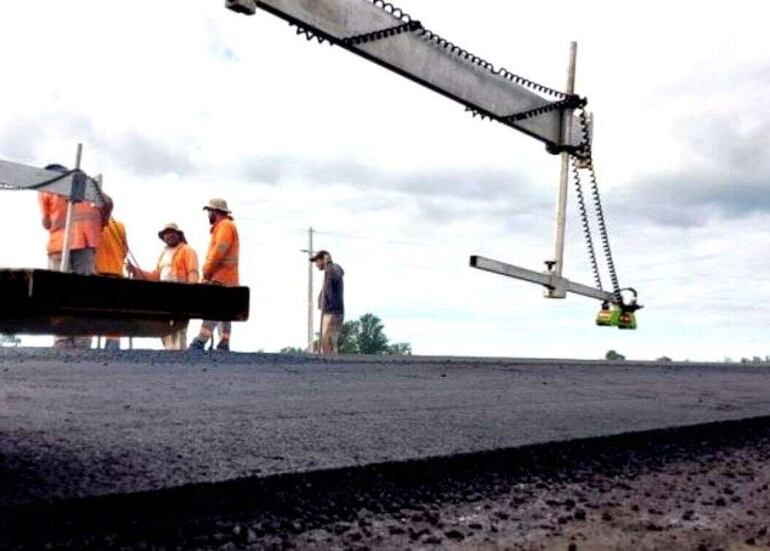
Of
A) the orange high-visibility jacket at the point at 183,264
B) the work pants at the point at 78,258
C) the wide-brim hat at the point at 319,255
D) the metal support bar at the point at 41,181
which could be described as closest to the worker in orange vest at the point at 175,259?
the orange high-visibility jacket at the point at 183,264

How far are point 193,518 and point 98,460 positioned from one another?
1.65 ft

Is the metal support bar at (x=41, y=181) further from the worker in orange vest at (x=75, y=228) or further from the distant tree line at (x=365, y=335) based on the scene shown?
the distant tree line at (x=365, y=335)

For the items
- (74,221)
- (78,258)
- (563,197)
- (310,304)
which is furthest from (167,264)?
(310,304)

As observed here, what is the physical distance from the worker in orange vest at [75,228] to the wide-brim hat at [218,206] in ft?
4.17

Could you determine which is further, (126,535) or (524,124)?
(524,124)

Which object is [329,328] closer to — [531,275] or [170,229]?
[170,229]

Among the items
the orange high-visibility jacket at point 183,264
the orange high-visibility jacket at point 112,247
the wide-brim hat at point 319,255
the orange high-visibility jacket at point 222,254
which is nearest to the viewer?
the orange high-visibility jacket at point 222,254

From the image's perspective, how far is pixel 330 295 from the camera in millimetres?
14477

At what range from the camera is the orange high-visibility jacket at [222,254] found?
36.6 ft

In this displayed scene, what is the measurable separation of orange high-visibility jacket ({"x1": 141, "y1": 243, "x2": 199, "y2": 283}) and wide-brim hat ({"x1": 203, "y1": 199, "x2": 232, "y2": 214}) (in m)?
0.78

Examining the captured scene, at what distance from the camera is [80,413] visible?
420 centimetres

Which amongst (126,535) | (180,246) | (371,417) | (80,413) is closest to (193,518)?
(126,535)

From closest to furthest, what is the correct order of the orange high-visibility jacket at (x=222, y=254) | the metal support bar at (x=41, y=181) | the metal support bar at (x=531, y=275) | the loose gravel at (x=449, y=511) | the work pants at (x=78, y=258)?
the loose gravel at (x=449, y=511), the metal support bar at (x=41, y=181), the metal support bar at (x=531, y=275), the work pants at (x=78, y=258), the orange high-visibility jacket at (x=222, y=254)

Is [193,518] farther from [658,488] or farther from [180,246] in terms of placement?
[180,246]
